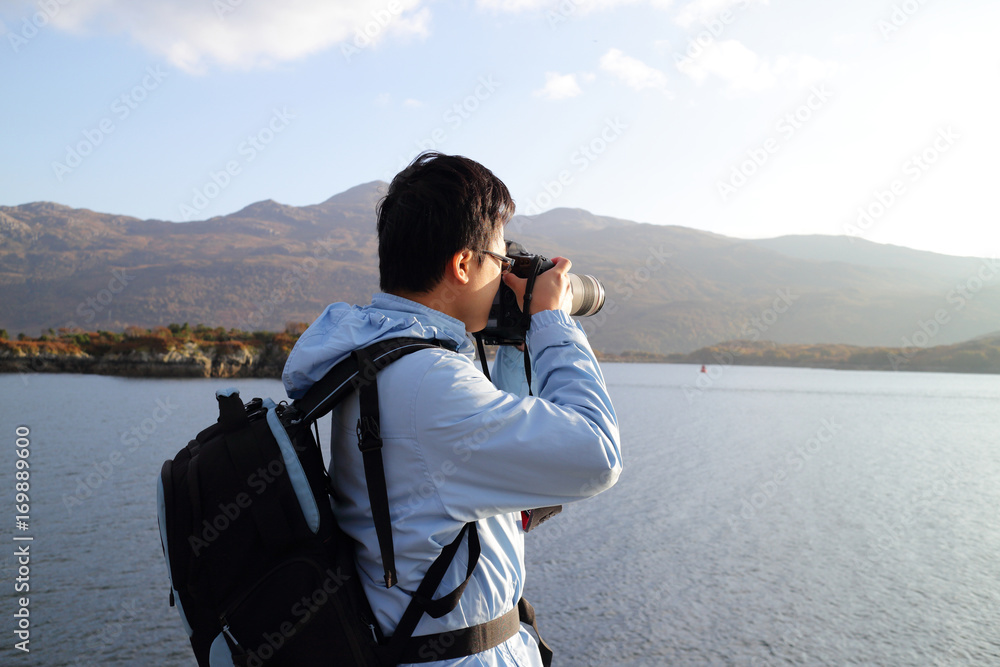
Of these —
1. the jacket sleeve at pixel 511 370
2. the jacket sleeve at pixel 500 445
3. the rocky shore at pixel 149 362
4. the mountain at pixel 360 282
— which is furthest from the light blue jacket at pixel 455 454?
the mountain at pixel 360 282

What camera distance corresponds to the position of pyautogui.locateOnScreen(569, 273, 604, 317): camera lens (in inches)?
58.0

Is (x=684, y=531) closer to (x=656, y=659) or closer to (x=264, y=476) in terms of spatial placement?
(x=656, y=659)

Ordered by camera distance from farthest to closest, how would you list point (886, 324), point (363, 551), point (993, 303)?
point (993, 303) → point (886, 324) → point (363, 551)

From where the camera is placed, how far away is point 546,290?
1222 millimetres

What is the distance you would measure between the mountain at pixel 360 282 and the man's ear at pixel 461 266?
2338 inches

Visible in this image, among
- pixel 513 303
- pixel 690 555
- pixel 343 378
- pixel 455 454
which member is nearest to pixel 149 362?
pixel 690 555

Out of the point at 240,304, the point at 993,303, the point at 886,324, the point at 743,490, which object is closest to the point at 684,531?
the point at 743,490

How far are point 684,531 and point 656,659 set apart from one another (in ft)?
11.1

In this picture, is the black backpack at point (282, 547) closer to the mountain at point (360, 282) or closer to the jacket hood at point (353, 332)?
the jacket hood at point (353, 332)

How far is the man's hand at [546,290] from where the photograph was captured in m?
1.21

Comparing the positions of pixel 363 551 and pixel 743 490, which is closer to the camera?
pixel 363 551

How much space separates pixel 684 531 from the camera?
7809 mm

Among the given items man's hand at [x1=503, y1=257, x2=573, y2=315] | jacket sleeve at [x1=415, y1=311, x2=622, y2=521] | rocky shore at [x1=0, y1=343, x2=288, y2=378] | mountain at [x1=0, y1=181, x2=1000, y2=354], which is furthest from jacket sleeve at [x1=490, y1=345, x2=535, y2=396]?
mountain at [x1=0, y1=181, x2=1000, y2=354]

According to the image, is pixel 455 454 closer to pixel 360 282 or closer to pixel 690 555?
pixel 690 555
